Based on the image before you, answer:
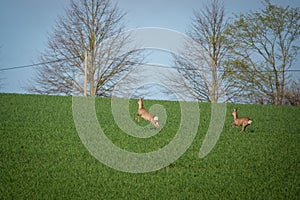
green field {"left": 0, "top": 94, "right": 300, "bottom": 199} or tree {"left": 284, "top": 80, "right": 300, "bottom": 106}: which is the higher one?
tree {"left": 284, "top": 80, "right": 300, "bottom": 106}

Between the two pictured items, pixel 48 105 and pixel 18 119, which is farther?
pixel 48 105

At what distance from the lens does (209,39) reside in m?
34.2

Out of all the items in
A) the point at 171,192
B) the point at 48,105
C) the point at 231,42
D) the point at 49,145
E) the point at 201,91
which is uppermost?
the point at 231,42

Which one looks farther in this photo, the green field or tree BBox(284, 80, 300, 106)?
tree BBox(284, 80, 300, 106)

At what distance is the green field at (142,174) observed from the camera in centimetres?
537

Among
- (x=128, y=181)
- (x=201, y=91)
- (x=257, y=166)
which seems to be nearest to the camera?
(x=128, y=181)

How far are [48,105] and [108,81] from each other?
1784 cm

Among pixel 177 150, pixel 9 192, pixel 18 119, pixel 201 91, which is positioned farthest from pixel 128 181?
pixel 201 91

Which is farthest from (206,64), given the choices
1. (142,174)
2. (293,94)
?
(142,174)

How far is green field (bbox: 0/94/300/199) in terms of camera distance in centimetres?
537

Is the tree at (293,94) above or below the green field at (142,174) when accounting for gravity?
above

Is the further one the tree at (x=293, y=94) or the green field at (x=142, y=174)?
the tree at (x=293, y=94)

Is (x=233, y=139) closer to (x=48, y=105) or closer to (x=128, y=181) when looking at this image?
(x=128, y=181)

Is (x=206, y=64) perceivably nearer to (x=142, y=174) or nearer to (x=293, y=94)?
(x=293, y=94)
